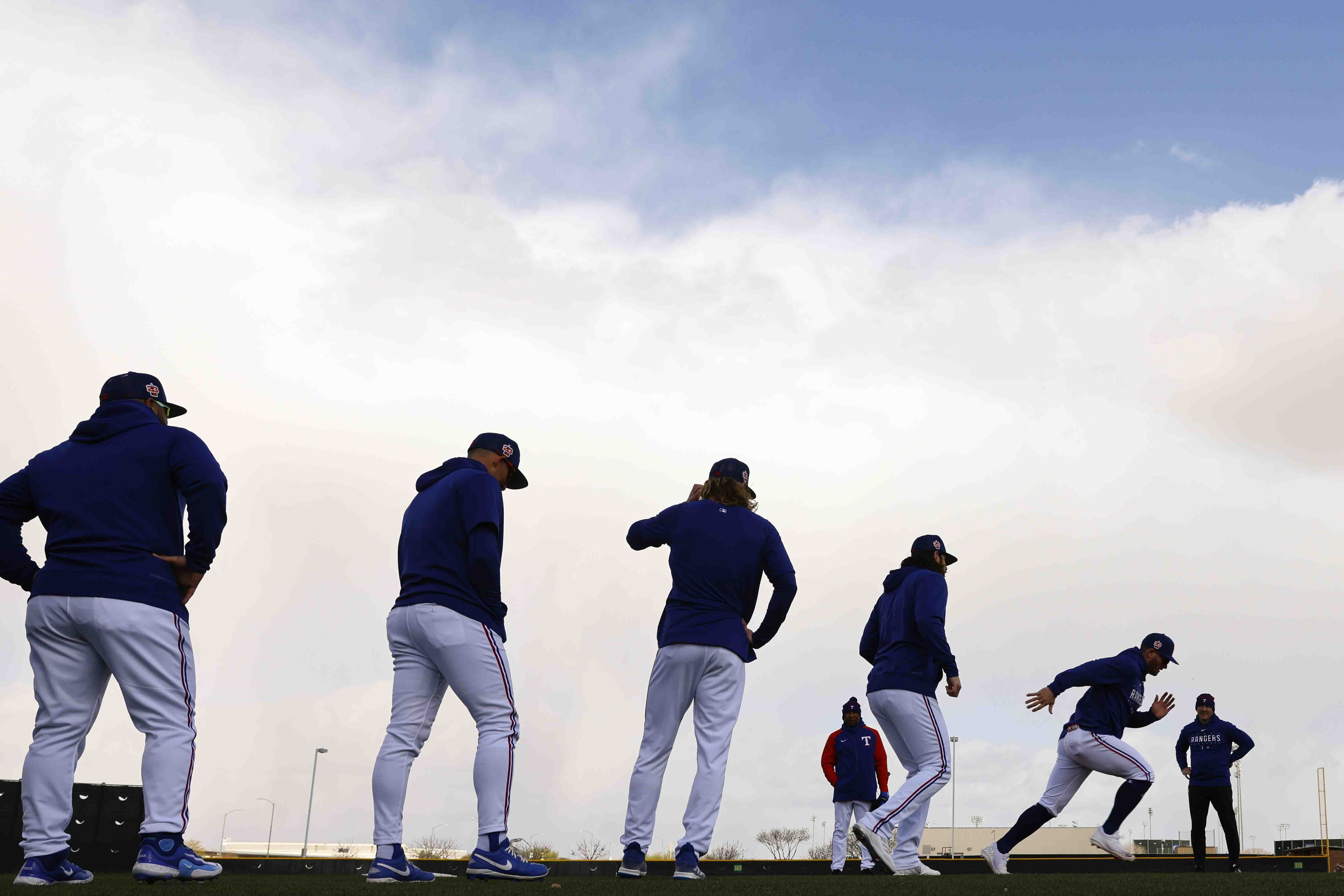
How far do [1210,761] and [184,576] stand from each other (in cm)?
1243

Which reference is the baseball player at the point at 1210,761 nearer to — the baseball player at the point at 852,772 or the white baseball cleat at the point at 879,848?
the baseball player at the point at 852,772

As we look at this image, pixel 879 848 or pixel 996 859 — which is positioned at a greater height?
pixel 879 848

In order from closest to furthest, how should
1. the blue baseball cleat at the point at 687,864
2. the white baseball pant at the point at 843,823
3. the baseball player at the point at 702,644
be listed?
1. the blue baseball cleat at the point at 687,864
2. the baseball player at the point at 702,644
3. the white baseball pant at the point at 843,823

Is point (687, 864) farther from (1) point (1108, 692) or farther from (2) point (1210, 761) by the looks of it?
(2) point (1210, 761)

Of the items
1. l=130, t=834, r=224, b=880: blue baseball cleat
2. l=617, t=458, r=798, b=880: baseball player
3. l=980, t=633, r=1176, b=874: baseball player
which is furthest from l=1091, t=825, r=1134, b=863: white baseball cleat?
l=130, t=834, r=224, b=880: blue baseball cleat

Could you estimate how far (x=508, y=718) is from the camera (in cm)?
593

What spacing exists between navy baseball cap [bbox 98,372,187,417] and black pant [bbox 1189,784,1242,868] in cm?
1159

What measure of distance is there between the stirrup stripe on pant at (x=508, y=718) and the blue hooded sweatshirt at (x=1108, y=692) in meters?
5.92

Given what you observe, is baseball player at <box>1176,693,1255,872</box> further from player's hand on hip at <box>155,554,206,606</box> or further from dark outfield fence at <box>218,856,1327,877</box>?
player's hand on hip at <box>155,554,206,606</box>

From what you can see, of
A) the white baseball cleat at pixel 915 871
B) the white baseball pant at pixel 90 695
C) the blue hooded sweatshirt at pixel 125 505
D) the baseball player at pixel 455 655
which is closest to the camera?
the white baseball pant at pixel 90 695

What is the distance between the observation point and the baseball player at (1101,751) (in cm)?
991

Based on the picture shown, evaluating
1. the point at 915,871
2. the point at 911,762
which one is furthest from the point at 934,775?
the point at 915,871

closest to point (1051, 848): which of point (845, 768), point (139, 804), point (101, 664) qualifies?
point (845, 768)

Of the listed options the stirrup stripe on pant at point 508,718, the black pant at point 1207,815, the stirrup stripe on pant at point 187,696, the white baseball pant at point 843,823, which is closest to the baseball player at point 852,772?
the white baseball pant at point 843,823
